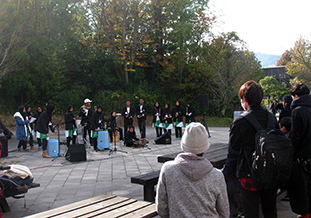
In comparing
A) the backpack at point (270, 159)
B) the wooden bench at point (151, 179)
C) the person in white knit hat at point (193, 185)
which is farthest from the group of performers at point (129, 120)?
the person in white knit hat at point (193, 185)

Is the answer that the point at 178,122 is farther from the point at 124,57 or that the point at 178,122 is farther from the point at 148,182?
the point at 124,57

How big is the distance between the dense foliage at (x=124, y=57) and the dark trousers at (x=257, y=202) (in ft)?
67.3

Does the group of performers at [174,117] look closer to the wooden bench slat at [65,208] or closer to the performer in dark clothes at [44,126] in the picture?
→ the performer in dark clothes at [44,126]

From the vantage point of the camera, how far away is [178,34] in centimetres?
2566

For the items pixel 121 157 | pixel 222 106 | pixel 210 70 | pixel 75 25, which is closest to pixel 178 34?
pixel 210 70

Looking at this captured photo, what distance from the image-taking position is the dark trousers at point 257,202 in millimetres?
2871

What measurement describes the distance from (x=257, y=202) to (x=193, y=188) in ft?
4.13

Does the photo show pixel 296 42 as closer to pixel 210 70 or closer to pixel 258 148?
pixel 210 70

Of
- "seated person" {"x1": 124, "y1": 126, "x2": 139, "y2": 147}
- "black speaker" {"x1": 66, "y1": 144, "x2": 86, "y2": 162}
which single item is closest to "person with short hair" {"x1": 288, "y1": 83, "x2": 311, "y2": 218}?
"black speaker" {"x1": 66, "y1": 144, "x2": 86, "y2": 162}

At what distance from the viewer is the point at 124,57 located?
83.3 ft

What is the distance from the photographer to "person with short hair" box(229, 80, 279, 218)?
2.85 m

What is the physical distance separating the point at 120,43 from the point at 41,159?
18033 millimetres

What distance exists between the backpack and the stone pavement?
210 cm

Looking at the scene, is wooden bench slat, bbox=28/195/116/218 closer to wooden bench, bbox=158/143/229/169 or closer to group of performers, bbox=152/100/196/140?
wooden bench, bbox=158/143/229/169
